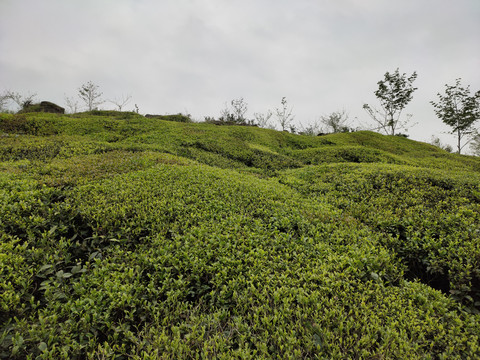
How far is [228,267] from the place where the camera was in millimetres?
3740

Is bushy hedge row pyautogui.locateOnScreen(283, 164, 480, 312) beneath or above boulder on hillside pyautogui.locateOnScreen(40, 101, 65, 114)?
beneath

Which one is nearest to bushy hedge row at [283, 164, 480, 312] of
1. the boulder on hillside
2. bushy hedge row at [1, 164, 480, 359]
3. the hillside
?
the hillside

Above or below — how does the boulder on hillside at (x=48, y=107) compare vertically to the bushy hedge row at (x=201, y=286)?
above

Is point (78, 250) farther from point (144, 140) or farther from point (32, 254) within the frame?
point (144, 140)

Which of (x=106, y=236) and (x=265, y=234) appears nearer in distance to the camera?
(x=106, y=236)

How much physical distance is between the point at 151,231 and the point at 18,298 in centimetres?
208

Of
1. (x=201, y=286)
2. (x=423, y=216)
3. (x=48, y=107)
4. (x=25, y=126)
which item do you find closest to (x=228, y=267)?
(x=201, y=286)

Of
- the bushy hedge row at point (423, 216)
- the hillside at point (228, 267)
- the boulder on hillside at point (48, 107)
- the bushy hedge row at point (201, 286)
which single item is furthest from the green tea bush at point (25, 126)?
the bushy hedge row at point (423, 216)

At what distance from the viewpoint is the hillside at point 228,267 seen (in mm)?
2621

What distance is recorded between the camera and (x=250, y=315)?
9.68 ft

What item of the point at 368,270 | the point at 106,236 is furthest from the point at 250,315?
the point at 106,236

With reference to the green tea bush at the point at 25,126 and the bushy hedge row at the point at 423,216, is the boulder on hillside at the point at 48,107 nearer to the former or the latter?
the green tea bush at the point at 25,126

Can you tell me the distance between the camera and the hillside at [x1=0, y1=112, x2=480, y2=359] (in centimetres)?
262

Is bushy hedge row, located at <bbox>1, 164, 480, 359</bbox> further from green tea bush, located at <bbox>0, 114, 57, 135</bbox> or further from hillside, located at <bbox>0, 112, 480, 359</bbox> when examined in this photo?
green tea bush, located at <bbox>0, 114, 57, 135</bbox>
